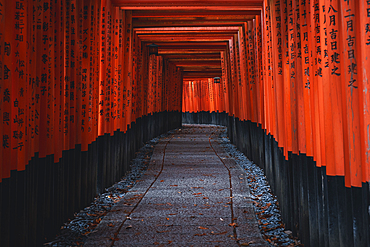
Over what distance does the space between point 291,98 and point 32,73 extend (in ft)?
8.89

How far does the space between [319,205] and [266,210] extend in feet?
6.37

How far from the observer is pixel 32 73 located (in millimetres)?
3518

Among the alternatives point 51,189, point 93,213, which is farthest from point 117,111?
point 51,189

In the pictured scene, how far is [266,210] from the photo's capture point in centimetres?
514

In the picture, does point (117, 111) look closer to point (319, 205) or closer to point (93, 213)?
point (93, 213)

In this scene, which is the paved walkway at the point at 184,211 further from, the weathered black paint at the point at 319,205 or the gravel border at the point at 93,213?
the weathered black paint at the point at 319,205

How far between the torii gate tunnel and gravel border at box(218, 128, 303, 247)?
0.17 meters

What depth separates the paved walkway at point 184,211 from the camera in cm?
401

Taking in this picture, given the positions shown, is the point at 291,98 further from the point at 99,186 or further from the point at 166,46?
the point at 166,46

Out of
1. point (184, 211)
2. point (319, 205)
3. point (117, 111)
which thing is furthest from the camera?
point (117, 111)

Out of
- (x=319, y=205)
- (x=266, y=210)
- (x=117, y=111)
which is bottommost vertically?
(x=266, y=210)

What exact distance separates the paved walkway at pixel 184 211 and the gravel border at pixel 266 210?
0.12 metres

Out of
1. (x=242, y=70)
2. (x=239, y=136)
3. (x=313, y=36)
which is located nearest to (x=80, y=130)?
(x=313, y=36)

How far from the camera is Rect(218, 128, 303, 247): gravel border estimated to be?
159 inches
